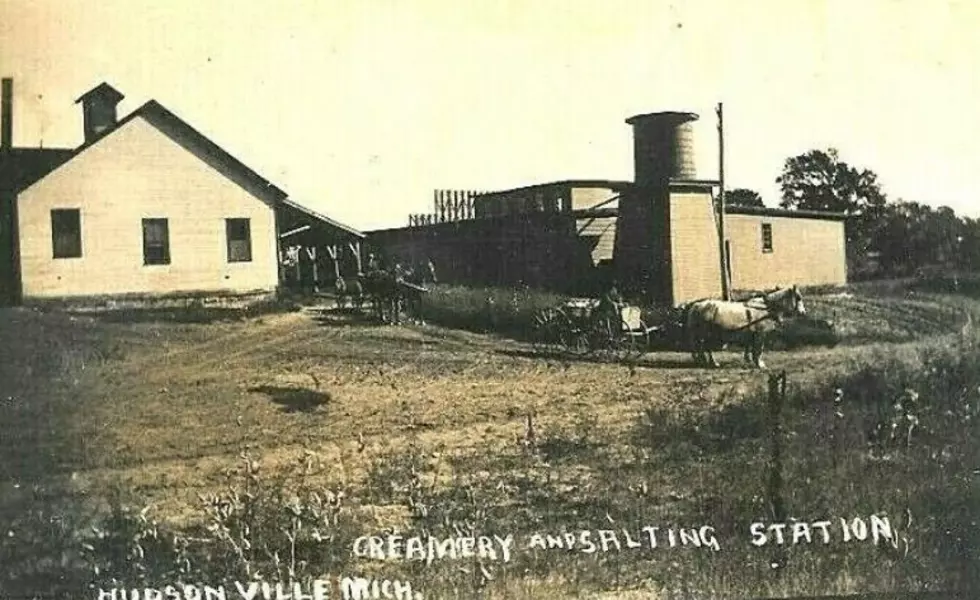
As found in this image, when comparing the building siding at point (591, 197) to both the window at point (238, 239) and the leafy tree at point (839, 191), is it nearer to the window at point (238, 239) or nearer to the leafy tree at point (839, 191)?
the leafy tree at point (839, 191)

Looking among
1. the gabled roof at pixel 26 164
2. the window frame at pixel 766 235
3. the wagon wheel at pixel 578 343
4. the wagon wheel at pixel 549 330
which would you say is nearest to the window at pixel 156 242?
the gabled roof at pixel 26 164

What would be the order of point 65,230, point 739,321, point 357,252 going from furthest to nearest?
point 739,321 → point 357,252 → point 65,230

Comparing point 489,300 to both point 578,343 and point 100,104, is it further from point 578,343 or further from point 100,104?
point 100,104

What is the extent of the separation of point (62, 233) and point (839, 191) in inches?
163

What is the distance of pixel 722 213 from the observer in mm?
5402

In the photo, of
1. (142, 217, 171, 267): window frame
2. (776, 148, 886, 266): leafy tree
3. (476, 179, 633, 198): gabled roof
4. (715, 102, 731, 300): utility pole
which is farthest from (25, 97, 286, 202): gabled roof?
(776, 148, 886, 266): leafy tree

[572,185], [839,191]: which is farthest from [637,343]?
[839,191]

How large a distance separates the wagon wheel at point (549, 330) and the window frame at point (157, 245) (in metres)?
1.93

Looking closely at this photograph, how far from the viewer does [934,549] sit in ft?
17.2

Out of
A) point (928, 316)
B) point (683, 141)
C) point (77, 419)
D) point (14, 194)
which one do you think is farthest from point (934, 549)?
point (14, 194)

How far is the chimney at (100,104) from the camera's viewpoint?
15.4 ft

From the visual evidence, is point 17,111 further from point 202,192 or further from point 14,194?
point 202,192

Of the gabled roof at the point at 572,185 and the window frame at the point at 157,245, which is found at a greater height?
the gabled roof at the point at 572,185

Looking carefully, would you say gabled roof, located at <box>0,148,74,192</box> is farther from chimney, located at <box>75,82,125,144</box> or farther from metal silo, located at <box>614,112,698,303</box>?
metal silo, located at <box>614,112,698,303</box>
